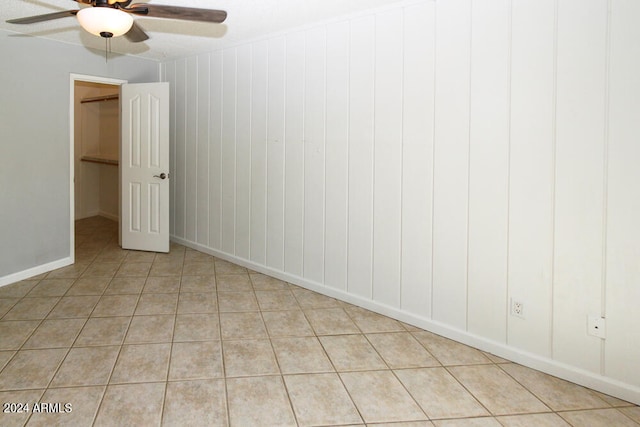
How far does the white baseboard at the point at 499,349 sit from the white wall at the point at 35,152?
2434 millimetres

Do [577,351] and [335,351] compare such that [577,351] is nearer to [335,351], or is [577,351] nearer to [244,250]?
[335,351]

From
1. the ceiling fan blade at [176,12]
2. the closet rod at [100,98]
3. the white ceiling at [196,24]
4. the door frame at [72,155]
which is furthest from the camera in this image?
the closet rod at [100,98]

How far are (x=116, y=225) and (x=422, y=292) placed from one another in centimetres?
534

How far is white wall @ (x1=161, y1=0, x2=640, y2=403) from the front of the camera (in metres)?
2.15

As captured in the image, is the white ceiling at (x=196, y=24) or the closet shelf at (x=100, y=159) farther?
the closet shelf at (x=100, y=159)

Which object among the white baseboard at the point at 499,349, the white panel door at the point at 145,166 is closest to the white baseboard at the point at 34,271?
the white panel door at the point at 145,166

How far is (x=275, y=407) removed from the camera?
2.05m

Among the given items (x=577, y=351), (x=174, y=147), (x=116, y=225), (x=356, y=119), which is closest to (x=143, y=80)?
(x=174, y=147)

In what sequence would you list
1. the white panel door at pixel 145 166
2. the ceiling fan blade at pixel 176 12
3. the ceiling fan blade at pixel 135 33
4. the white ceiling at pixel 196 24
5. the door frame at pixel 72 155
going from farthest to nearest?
the white panel door at pixel 145 166 < the door frame at pixel 72 155 < the white ceiling at pixel 196 24 < the ceiling fan blade at pixel 135 33 < the ceiling fan blade at pixel 176 12

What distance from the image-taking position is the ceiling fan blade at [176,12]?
230 centimetres

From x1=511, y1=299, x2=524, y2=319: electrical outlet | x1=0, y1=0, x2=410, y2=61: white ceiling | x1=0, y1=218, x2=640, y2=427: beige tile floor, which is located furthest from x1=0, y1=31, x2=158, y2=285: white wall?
x1=511, y1=299, x2=524, y2=319: electrical outlet

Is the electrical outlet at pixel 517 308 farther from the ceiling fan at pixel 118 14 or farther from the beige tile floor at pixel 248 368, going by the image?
the ceiling fan at pixel 118 14

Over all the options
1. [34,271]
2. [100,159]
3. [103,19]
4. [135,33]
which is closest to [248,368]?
[103,19]

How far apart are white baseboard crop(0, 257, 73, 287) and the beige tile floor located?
8.2 inches
